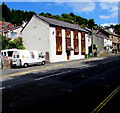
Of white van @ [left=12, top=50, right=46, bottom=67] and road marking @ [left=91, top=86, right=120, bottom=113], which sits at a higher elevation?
white van @ [left=12, top=50, right=46, bottom=67]

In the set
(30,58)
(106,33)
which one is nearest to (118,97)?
(30,58)

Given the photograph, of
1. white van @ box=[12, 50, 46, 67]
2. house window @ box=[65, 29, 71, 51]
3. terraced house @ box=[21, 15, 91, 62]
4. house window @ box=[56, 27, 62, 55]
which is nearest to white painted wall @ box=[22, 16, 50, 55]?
terraced house @ box=[21, 15, 91, 62]

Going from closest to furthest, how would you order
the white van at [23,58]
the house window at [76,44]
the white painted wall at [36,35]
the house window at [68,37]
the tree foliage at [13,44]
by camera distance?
1. the white van at [23,58]
2. the white painted wall at [36,35]
3. the tree foliage at [13,44]
4. the house window at [68,37]
5. the house window at [76,44]

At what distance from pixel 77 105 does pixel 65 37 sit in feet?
96.1

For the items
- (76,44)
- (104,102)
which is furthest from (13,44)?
(104,102)

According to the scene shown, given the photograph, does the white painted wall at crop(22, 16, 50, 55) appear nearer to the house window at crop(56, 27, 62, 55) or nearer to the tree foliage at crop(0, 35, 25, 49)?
the tree foliage at crop(0, 35, 25, 49)

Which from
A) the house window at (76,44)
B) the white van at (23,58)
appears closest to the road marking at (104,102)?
the white van at (23,58)

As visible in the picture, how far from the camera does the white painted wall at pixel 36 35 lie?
30969 millimetres

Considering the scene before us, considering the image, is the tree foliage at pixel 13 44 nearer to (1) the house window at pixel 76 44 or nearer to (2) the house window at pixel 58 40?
(2) the house window at pixel 58 40

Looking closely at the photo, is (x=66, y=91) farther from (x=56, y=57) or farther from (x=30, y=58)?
(x=56, y=57)

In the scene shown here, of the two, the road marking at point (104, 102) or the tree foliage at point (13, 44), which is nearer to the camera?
the road marking at point (104, 102)

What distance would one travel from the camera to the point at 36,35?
3253 cm

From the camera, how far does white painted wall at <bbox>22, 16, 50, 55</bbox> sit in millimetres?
30969

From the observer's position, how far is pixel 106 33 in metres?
69.1
